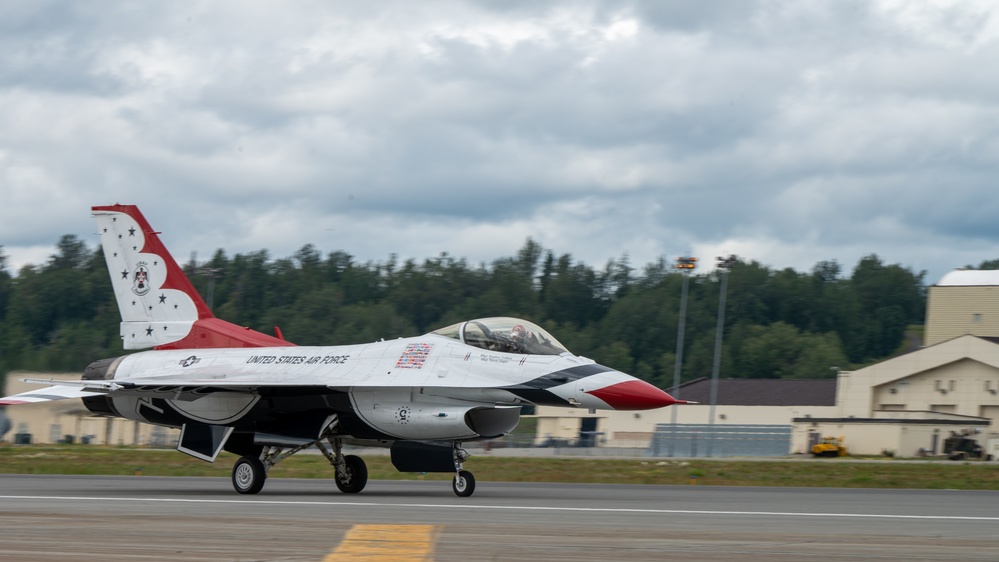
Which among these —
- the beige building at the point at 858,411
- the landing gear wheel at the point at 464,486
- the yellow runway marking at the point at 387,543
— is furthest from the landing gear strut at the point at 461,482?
the beige building at the point at 858,411

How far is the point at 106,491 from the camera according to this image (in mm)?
18203

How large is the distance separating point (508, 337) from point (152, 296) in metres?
7.63

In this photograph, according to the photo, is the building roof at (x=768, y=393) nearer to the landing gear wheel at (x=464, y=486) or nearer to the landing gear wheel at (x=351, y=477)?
the landing gear wheel at (x=351, y=477)

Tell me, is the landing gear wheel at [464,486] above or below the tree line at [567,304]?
below

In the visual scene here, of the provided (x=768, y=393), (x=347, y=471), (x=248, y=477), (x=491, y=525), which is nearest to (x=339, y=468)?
(x=347, y=471)

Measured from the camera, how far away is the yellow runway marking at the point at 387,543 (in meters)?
9.59

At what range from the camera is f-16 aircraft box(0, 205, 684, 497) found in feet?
54.3

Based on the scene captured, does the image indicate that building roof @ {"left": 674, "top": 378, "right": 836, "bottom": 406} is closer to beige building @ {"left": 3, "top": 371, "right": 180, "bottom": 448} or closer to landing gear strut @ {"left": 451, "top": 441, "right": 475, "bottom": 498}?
beige building @ {"left": 3, "top": 371, "right": 180, "bottom": 448}

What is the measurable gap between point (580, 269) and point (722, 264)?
181 feet

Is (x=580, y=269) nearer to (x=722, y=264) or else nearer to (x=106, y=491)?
(x=722, y=264)

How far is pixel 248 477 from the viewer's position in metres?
17.7

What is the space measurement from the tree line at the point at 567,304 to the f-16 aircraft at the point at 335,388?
49.3 metres

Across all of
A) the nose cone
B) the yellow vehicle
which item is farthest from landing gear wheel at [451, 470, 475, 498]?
the yellow vehicle

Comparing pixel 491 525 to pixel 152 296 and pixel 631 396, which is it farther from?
pixel 152 296
